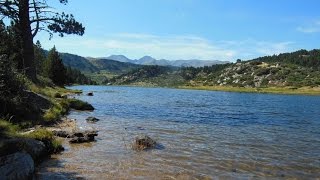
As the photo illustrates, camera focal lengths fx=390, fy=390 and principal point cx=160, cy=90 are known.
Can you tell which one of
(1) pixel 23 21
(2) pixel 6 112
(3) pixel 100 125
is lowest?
(3) pixel 100 125

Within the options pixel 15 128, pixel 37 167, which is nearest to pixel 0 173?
pixel 37 167

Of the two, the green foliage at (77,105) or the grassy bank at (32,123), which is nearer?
the grassy bank at (32,123)

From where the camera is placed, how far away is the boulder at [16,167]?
14.1 meters

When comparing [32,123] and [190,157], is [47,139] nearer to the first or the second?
[32,123]

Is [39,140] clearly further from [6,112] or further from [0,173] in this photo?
[0,173]

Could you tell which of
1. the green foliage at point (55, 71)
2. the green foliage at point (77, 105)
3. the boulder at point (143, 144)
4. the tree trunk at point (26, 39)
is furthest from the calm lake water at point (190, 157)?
the green foliage at point (55, 71)

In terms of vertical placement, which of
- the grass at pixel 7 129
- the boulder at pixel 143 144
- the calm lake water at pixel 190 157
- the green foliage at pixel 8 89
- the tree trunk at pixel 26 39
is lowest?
the calm lake water at pixel 190 157

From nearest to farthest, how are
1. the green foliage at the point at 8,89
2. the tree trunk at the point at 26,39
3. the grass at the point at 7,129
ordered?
the grass at the point at 7,129 < the green foliage at the point at 8,89 < the tree trunk at the point at 26,39

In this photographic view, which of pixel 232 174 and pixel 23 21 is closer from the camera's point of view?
pixel 232 174

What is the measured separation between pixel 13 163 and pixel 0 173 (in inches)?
35.4

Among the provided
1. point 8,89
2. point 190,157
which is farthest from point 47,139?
point 190,157

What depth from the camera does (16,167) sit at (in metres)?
14.6

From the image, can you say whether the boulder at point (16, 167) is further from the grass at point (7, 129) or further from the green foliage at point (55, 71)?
the green foliage at point (55, 71)

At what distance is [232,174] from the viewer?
19094 mm
